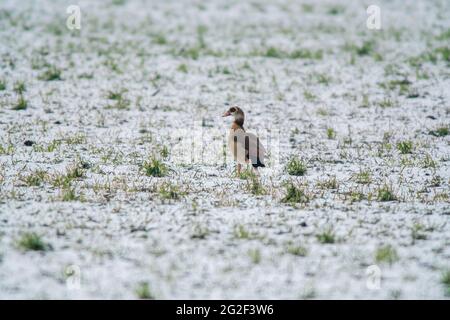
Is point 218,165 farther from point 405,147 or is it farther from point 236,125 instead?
point 405,147

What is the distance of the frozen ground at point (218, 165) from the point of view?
6.46m

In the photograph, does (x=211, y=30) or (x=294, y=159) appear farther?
(x=211, y=30)

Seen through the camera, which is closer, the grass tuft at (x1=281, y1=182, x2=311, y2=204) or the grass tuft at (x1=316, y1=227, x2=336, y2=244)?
the grass tuft at (x1=316, y1=227, x2=336, y2=244)

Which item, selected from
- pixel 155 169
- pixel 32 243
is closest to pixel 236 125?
pixel 155 169

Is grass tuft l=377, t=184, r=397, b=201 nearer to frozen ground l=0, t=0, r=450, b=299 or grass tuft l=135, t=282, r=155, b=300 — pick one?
frozen ground l=0, t=0, r=450, b=299

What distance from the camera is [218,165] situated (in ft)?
34.0

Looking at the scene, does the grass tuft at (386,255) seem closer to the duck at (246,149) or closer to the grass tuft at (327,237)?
the grass tuft at (327,237)

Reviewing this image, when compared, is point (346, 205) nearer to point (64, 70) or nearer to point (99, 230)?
point (99, 230)

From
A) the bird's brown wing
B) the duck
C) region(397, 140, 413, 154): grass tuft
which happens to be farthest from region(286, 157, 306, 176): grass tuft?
region(397, 140, 413, 154): grass tuft

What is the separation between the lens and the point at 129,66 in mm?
17703

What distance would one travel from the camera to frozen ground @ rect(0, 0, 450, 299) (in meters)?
6.46

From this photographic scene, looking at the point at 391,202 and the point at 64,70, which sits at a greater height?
the point at 64,70
